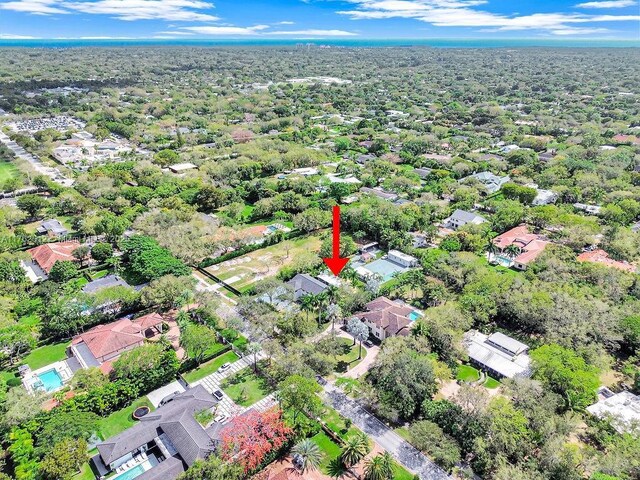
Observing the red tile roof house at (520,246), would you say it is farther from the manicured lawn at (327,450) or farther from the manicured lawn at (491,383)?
the manicured lawn at (327,450)

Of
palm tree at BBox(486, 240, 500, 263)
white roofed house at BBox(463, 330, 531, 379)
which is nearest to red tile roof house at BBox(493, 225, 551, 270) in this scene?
palm tree at BBox(486, 240, 500, 263)

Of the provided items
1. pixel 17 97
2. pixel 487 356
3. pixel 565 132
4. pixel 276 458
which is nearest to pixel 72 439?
pixel 276 458

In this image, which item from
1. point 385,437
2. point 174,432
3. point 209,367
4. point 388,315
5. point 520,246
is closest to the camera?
point 174,432

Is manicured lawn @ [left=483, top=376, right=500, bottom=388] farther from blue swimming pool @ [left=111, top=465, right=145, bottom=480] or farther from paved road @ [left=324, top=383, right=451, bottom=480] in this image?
blue swimming pool @ [left=111, top=465, right=145, bottom=480]

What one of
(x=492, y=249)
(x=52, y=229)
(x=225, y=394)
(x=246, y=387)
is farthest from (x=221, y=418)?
(x=52, y=229)

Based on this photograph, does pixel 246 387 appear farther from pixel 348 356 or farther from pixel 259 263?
pixel 259 263

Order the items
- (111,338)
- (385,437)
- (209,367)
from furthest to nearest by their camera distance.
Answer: (111,338)
(209,367)
(385,437)

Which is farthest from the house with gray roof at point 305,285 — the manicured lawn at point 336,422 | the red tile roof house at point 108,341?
the red tile roof house at point 108,341

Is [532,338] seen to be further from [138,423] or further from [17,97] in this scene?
[17,97]
